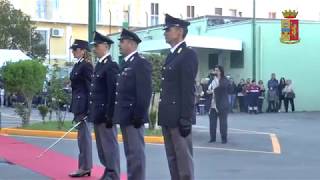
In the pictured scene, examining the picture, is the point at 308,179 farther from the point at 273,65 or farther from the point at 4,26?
the point at 4,26

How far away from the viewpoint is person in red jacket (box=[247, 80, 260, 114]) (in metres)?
32.5

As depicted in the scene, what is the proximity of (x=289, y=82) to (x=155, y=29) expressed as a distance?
1083cm

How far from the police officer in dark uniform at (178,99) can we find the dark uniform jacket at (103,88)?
1686 millimetres

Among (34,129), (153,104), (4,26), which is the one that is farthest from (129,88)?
(4,26)

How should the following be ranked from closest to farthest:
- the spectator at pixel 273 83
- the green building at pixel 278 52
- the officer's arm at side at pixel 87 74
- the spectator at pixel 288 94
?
the officer's arm at side at pixel 87 74 < the spectator at pixel 273 83 < the spectator at pixel 288 94 < the green building at pixel 278 52

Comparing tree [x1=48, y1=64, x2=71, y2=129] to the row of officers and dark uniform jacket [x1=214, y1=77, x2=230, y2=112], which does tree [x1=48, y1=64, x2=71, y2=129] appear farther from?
the row of officers

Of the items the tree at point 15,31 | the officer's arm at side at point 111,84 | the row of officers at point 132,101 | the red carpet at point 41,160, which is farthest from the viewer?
the tree at point 15,31

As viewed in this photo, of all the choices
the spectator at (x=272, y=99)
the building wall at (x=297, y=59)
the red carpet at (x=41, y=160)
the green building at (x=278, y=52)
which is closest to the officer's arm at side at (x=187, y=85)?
the red carpet at (x=41, y=160)

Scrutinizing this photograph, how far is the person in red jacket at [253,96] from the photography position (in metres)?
32.5

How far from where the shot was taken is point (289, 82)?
33812 mm

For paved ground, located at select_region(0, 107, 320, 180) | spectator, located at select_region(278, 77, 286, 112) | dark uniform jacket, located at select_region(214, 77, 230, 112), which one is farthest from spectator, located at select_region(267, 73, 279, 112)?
dark uniform jacket, located at select_region(214, 77, 230, 112)

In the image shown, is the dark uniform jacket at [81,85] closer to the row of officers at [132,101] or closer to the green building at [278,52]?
the row of officers at [132,101]

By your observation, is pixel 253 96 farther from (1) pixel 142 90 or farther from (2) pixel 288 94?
(1) pixel 142 90

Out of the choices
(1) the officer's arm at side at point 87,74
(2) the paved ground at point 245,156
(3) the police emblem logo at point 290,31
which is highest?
(3) the police emblem logo at point 290,31
